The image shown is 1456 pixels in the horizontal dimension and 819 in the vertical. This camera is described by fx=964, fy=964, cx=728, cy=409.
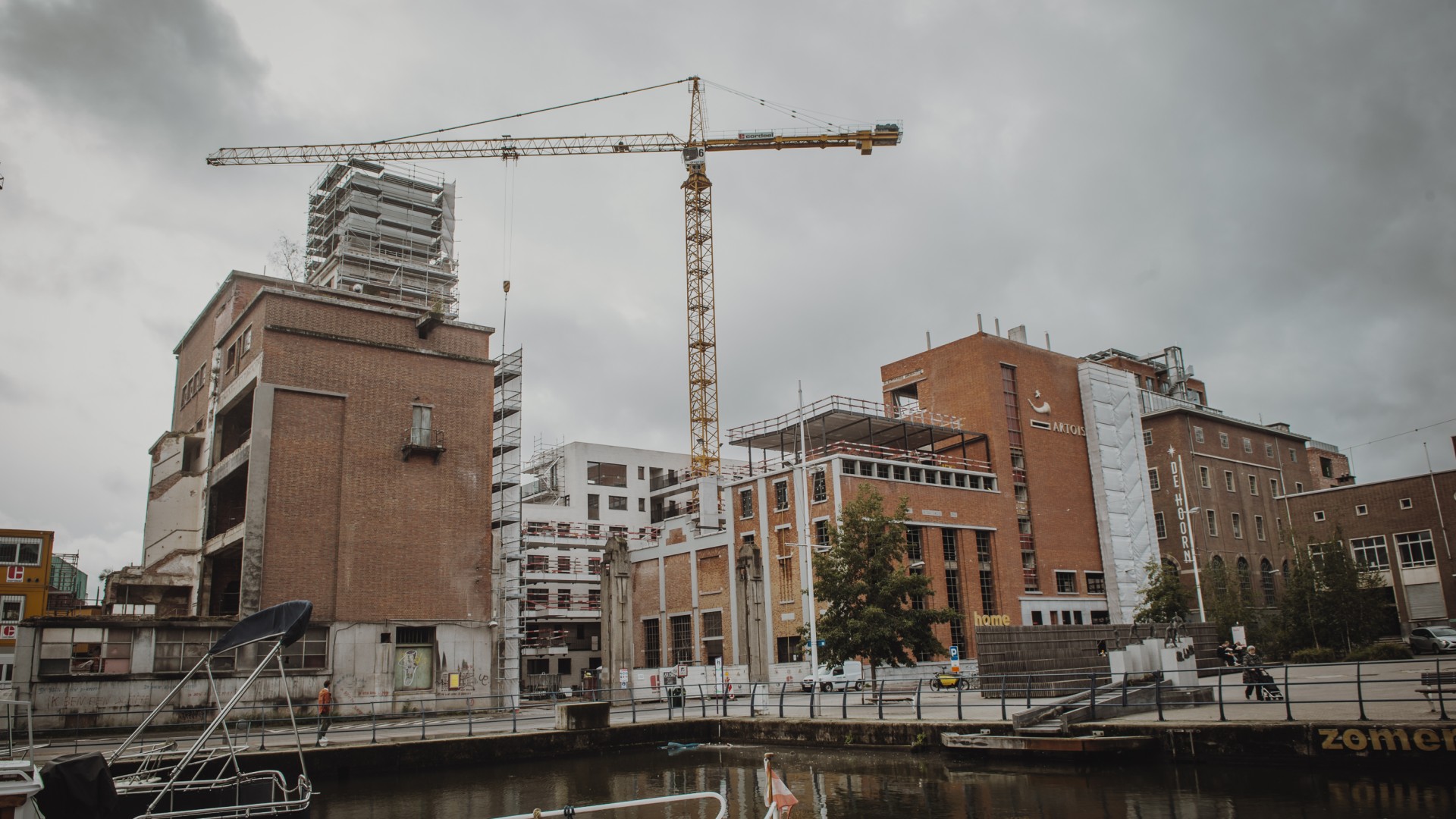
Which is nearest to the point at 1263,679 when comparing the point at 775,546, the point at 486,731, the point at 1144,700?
the point at 1144,700

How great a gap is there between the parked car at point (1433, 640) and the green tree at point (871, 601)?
2491 centimetres

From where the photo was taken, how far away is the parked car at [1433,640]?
43.3 m

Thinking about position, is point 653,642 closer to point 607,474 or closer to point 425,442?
point 425,442

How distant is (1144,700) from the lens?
24.1m

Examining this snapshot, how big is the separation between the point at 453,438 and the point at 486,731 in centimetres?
1889

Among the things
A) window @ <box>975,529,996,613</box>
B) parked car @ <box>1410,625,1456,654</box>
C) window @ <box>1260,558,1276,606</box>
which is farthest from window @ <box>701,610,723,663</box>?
window @ <box>1260,558,1276,606</box>

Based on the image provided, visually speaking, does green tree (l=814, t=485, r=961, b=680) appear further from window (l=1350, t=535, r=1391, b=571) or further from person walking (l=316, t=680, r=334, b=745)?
window (l=1350, t=535, r=1391, b=571)

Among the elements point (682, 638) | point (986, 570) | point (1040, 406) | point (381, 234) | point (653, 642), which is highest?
point (381, 234)

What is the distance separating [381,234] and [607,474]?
2819 cm

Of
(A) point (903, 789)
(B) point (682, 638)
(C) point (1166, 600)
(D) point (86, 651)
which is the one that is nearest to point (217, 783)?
(A) point (903, 789)

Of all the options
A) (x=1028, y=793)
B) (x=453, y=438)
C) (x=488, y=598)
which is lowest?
(x=1028, y=793)

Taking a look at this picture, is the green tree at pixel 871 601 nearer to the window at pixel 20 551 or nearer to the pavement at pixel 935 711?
the pavement at pixel 935 711

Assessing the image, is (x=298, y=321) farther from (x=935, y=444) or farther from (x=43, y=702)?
(x=935, y=444)

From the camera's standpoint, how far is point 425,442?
42.8 meters
